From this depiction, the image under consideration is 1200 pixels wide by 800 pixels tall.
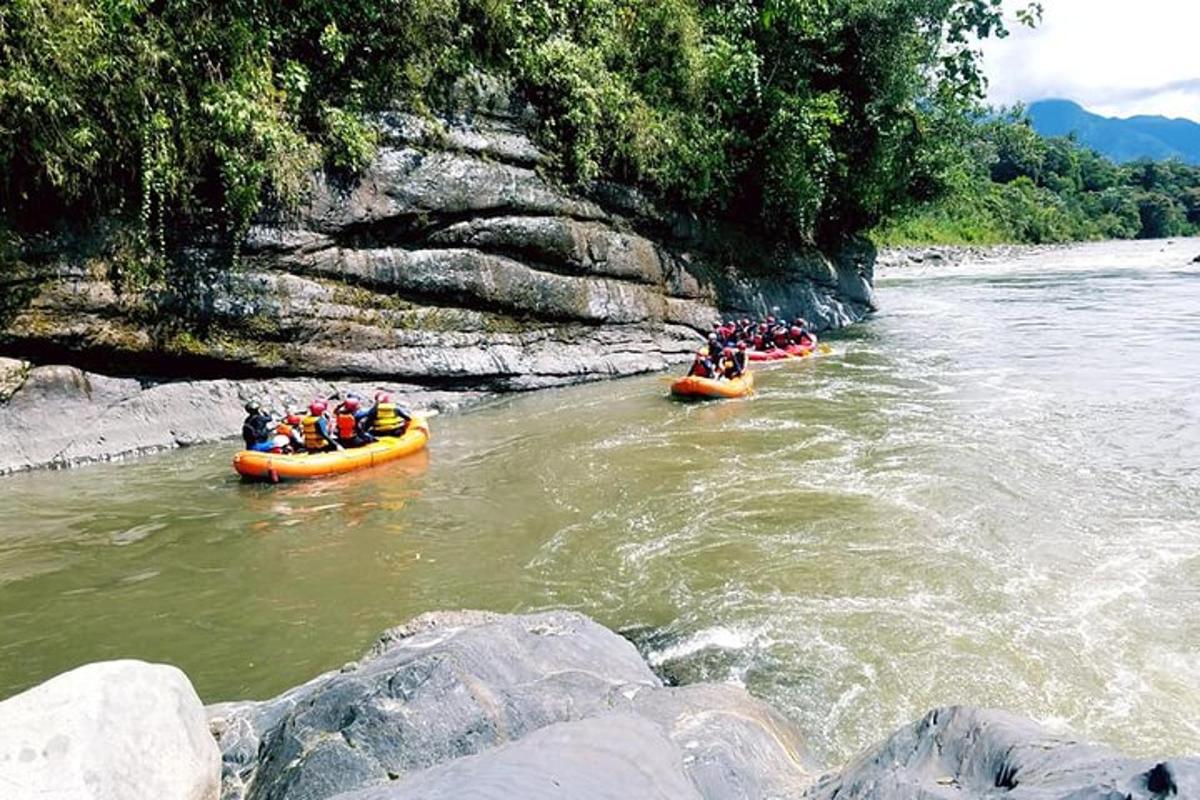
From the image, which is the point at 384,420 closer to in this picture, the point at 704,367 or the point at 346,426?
the point at 346,426

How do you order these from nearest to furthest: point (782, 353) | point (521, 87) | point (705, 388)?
point (705, 388)
point (521, 87)
point (782, 353)

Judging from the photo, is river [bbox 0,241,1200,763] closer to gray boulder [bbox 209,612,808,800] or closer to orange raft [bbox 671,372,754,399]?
orange raft [bbox 671,372,754,399]

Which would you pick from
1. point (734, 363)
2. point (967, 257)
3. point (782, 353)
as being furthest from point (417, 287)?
point (967, 257)

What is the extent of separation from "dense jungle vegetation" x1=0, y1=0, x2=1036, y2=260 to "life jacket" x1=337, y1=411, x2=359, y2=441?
3.58 meters

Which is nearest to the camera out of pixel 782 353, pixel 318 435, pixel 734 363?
pixel 318 435

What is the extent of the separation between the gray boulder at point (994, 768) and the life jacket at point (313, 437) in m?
8.50

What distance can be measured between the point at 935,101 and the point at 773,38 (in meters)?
4.69

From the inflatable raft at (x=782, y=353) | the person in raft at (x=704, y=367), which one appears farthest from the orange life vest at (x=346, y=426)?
the inflatable raft at (x=782, y=353)

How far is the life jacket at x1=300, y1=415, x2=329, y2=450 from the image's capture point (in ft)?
34.3

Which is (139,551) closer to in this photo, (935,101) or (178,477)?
(178,477)

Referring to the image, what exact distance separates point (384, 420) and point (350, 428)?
0.44 m

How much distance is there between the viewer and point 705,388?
44.3 ft

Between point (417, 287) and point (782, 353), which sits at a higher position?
point (417, 287)

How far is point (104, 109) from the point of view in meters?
11.2
